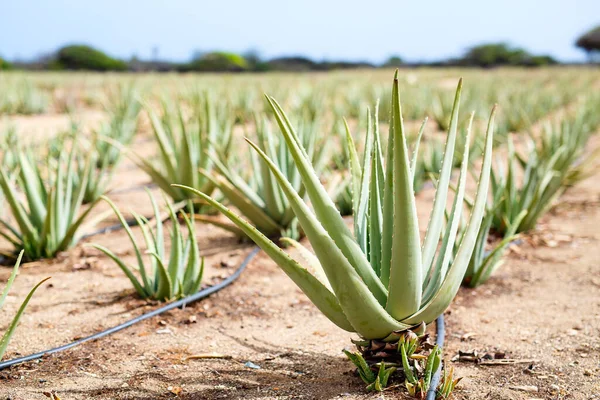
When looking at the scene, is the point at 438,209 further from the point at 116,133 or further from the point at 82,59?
the point at 82,59

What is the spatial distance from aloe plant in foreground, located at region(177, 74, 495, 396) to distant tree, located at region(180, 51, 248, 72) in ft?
140

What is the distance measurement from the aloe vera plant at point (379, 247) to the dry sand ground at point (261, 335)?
248 millimetres

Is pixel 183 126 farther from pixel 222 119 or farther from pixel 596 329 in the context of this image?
pixel 596 329

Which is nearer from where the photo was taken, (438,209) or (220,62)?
(438,209)

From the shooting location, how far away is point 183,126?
10.9ft

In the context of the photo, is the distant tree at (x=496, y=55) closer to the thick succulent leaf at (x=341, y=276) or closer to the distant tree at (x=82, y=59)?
the distant tree at (x=82, y=59)

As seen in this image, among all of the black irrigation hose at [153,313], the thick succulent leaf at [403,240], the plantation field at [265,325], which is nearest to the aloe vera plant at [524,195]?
the plantation field at [265,325]

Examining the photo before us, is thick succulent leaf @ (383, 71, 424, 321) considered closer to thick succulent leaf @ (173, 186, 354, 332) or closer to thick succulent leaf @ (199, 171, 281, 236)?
thick succulent leaf @ (173, 186, 354, 332)

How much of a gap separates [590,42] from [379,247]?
4812 centimetres

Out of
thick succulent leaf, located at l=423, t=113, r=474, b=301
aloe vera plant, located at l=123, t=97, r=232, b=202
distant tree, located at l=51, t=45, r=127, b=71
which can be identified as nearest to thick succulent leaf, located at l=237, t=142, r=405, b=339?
thick succulent leaf, located at l=423, t=113, r=474, b=301

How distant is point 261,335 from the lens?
2027 mm

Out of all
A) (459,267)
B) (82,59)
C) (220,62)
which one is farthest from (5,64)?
(459,267)

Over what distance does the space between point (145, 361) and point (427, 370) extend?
852mm

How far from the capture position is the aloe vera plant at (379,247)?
1261 millimetres
